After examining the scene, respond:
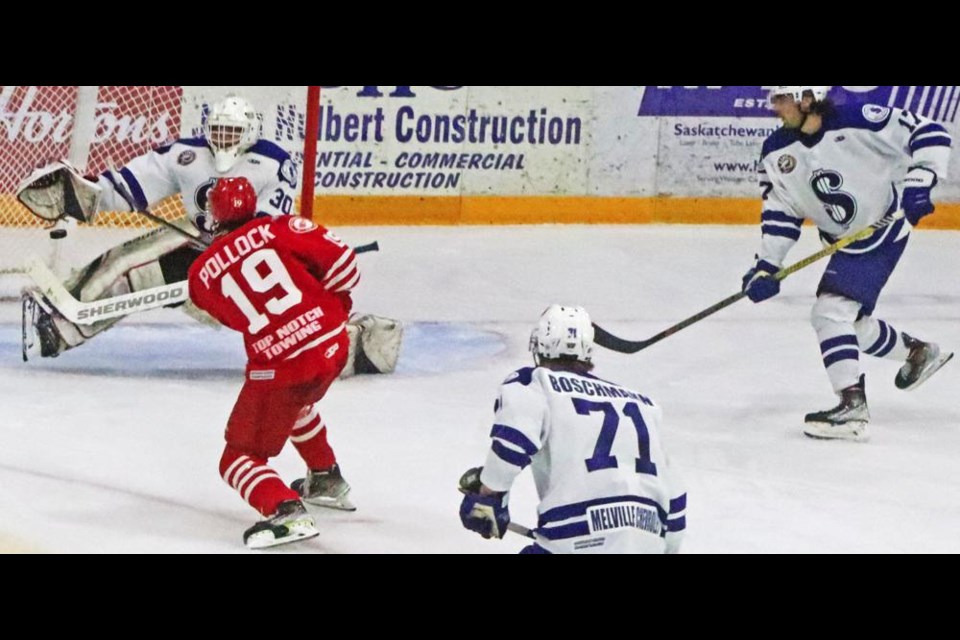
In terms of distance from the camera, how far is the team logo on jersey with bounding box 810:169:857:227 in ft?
→ 18.7

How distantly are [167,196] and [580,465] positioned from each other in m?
2.17

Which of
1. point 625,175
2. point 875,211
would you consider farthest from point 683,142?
point 875,211

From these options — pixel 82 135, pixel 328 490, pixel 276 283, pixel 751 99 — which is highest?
pixel 751 99

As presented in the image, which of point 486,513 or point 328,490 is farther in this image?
point 328,490

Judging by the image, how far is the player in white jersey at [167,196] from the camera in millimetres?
5625

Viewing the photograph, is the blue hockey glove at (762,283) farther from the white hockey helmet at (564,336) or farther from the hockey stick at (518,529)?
the hockey stick at (518,529)

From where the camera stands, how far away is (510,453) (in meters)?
4.12

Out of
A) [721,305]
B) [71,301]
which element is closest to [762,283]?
[721,305]

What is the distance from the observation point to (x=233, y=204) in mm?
4789

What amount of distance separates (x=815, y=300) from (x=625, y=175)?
4.12 ft

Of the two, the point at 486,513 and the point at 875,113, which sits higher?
the point at 875,113

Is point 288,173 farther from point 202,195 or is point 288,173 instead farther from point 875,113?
point 875,113

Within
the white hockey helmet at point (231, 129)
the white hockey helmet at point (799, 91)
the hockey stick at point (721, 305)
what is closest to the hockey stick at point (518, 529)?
the hockey stick at point (721, 305)

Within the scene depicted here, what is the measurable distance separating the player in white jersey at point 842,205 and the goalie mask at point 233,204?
5.89 ft
